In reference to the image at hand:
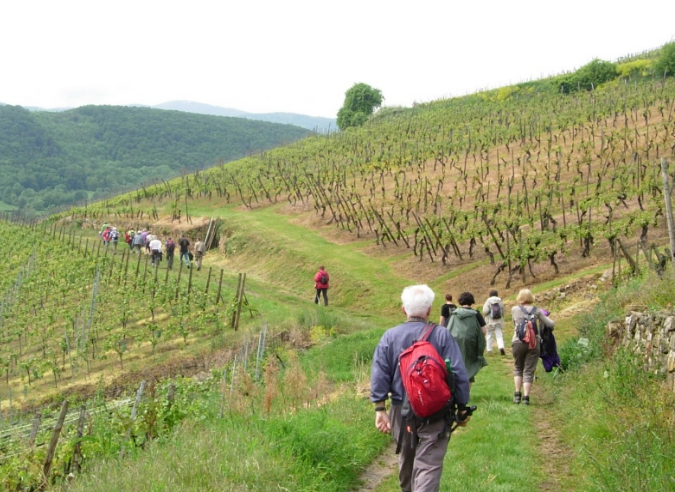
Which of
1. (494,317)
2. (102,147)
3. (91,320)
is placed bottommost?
(91,320)

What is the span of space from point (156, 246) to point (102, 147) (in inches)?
4799

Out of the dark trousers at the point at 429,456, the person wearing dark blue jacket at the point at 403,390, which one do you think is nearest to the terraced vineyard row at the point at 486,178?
the person wearing dark blue jacket at the point at 403,390

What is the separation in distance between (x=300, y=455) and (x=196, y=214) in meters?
36.9

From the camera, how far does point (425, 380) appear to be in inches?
190

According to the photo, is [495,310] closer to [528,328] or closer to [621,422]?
[528,328]

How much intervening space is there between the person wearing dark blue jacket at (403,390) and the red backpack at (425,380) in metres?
0.12

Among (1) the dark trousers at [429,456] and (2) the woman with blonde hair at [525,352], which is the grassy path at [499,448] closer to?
(2) the woman with blonde hair at [525,352]

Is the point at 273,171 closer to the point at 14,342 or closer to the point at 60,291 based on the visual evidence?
the point at 60,291

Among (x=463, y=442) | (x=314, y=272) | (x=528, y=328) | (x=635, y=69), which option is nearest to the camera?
(x=463, y=442)

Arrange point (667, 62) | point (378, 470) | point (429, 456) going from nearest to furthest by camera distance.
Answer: point (429, 456) → point (378, 470) → point (667, 62)

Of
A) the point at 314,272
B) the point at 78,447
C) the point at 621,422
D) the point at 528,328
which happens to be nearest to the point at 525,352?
the point at 528,328

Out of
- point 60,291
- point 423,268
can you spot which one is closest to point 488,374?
point 423,268

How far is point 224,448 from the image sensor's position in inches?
243

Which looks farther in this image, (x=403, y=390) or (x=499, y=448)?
(x=499, y=448)
